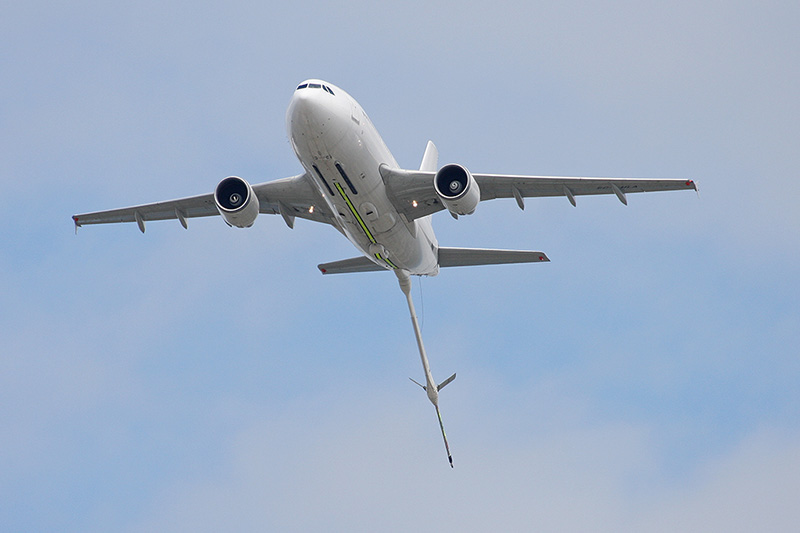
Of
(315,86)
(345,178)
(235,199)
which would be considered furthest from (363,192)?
(235,199)

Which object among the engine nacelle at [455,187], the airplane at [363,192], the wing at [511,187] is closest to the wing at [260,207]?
the airplane at [363,192]

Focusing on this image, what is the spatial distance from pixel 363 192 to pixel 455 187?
8.34ft

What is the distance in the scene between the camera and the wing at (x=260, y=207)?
103 feet

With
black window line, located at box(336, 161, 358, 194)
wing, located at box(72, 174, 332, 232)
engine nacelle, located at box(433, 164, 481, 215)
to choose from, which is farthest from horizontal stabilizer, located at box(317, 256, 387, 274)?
engine nacelle, located at box(433, 164, 481, 215)

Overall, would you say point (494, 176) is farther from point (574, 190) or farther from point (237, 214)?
point (237, 214)

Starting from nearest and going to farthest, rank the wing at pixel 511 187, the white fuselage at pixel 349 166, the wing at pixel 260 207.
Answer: the white fuselage at pixel 349 166 → the wing at pixel 511 187 → the wing at pixel 260 207

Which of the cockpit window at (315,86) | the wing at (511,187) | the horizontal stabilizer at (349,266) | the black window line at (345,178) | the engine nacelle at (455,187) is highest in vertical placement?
the cockpit window at (315,86)

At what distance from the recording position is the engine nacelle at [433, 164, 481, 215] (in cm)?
2878

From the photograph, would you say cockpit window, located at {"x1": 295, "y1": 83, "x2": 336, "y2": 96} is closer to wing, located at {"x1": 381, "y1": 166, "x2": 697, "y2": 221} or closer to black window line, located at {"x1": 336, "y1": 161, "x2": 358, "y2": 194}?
black window line, located at {"x1": 336, "y1": 161, "x2": 358, "y2": 194}

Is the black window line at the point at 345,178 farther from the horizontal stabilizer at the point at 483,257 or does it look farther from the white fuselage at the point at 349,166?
the horizontal stabilizer at the point at 483,257

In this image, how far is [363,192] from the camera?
95.5ft

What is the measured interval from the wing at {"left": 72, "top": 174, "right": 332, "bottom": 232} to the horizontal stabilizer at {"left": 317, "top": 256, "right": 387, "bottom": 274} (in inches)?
104

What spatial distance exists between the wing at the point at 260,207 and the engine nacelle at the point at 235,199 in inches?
63.2

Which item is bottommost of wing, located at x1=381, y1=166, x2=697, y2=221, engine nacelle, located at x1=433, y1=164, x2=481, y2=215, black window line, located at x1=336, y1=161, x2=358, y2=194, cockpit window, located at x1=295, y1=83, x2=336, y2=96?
wing, located at x1=381, y1=166, x2=697, y2=221
